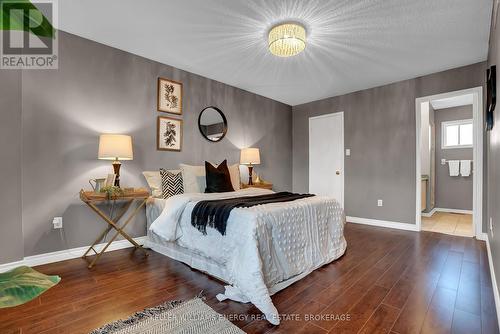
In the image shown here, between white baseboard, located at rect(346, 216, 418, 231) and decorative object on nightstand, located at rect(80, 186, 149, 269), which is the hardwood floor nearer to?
decorative object on nightstand, located at rect(80, 186, 149, 269)

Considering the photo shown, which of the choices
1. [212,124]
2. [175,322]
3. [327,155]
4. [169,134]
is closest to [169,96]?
[169,134]

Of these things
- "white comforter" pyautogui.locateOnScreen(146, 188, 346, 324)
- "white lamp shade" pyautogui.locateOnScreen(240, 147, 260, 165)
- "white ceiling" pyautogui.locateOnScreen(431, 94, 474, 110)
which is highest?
"white ceiling" pyautogui.locateOnScreen(431, 94, 474, 110)

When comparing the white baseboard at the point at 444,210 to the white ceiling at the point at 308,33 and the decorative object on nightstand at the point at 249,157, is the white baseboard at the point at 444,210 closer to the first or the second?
the white ceiling at the point at 308,33

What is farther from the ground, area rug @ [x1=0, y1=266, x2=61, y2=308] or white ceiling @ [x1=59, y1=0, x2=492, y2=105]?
white ceiling @ [x1=59, y1=0, x2=492, y2=105]

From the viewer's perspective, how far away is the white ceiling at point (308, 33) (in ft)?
7.36

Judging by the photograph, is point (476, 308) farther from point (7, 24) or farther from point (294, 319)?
point (7, 24)

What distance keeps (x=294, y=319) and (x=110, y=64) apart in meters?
3.30

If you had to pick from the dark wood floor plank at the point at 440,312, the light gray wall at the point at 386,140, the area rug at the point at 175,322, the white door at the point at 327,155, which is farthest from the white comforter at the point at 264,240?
the white door at the point at 327,155

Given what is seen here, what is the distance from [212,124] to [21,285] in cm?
363

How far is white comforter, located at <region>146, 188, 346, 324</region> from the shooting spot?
5.67 feet

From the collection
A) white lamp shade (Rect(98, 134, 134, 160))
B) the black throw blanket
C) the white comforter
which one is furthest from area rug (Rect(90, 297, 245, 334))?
white lamp shade (Rect(98, 134, 134, 160))

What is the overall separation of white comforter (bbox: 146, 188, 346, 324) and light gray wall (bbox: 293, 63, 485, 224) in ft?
6.29

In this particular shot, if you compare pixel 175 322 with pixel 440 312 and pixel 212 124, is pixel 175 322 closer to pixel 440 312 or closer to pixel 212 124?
pixel 440 312

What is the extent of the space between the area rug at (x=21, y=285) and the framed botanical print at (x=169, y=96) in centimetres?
309
